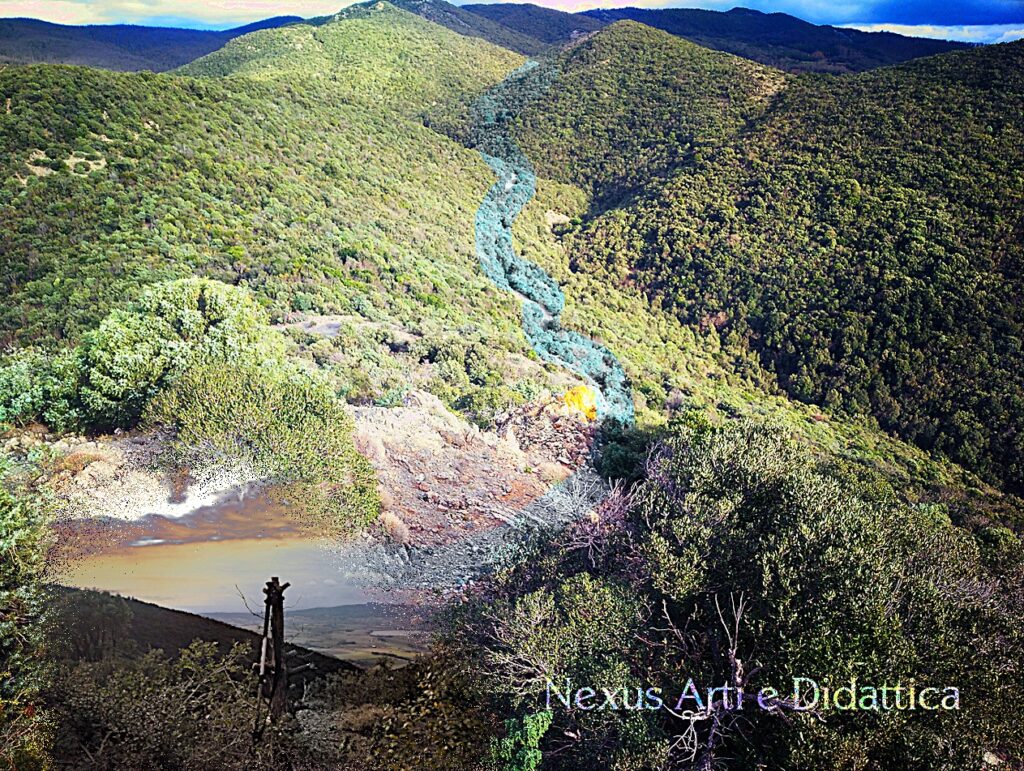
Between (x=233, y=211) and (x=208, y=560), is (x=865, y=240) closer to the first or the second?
(x=233, y=211)

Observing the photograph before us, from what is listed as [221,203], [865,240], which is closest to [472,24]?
[865,240]

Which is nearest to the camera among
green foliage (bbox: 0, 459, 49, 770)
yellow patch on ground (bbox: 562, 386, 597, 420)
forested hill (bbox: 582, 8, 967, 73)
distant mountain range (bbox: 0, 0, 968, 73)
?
green foliage (bbox: 0, 459, 49, 770)

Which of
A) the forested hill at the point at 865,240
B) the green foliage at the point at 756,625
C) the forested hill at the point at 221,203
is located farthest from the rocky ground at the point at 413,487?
the forested hill at the point at 865,240

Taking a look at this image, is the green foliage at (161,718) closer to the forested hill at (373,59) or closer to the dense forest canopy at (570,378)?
the dense forest canopy at (570,378)

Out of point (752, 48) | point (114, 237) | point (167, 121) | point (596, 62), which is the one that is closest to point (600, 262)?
point (167, 121)

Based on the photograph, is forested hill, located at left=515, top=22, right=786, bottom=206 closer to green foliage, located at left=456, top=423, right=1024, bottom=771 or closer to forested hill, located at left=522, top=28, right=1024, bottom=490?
forested hill, located at left=522, top=28, right=1024, bottom=490

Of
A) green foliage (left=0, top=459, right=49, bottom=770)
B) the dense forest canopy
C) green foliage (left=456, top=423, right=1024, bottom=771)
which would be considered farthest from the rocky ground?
green foliage (left=456, top=423, right=1024, bottom=771)
